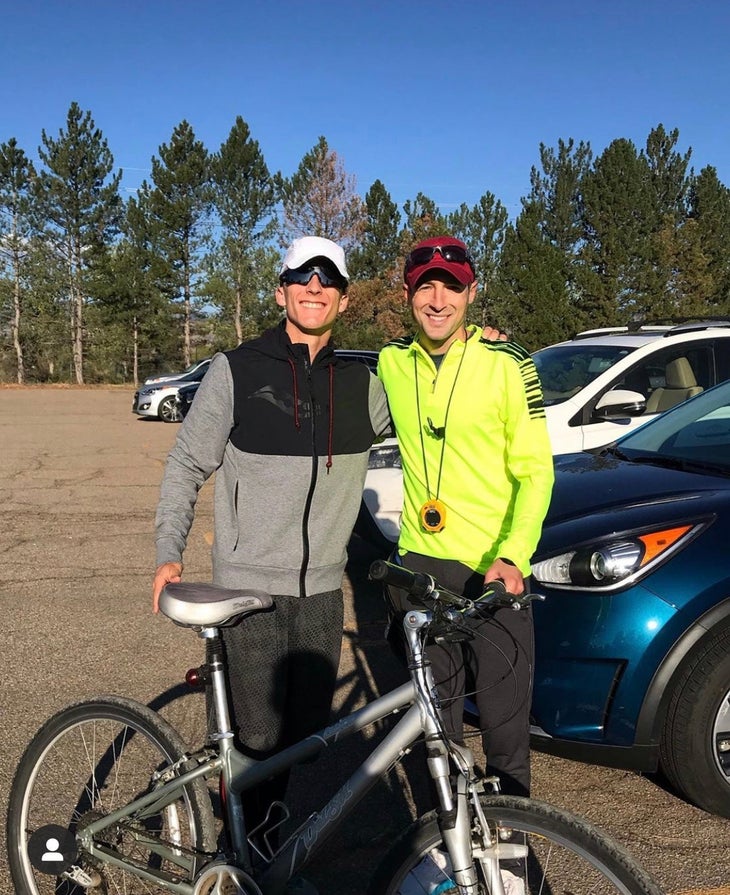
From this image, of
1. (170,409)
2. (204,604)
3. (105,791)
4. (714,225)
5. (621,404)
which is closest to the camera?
(204,604)

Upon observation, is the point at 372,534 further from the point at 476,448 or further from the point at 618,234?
the point at 618,234

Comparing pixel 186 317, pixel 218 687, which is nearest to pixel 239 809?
pixel 218 687

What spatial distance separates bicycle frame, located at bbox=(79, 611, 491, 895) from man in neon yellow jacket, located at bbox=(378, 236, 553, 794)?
0.43m

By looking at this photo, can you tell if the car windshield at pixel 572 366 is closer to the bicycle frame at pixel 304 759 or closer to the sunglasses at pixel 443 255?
the sunglasses at pixel 443 255

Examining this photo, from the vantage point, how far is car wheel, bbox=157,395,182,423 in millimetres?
19828

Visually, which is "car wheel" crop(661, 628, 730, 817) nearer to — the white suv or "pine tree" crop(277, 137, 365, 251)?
the white suv

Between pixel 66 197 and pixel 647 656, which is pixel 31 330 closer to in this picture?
pixel 66 197

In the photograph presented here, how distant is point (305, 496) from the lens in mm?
2318

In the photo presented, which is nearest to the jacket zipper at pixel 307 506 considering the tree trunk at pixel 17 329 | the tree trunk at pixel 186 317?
the tree trunk at pixel 186 317

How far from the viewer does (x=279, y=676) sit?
7.82 ft

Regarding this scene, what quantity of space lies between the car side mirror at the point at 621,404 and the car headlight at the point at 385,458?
61.0 inches

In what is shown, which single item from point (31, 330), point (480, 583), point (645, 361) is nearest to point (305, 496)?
point (480, 583)

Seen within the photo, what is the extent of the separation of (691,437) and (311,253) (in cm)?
247

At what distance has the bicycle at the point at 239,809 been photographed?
1716mm
